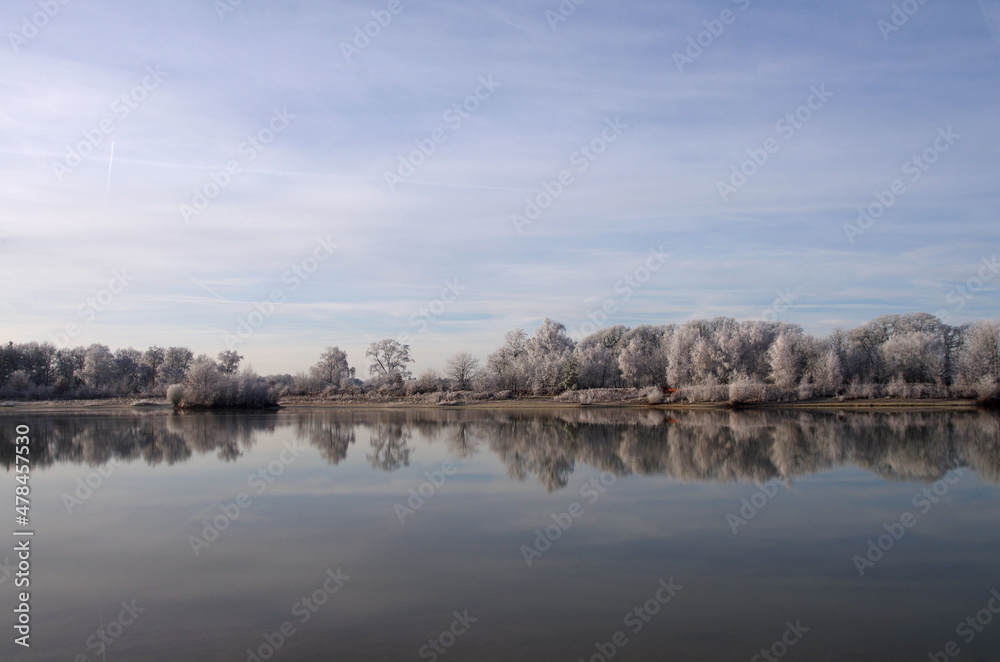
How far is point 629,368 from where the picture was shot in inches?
2175

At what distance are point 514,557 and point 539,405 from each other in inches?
1516

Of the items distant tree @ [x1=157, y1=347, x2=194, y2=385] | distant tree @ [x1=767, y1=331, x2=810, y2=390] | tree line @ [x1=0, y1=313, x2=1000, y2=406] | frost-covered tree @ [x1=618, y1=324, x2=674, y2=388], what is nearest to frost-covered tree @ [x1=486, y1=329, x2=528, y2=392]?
tree line @ [x1=0, y1=313, x2=1000, y2=406]

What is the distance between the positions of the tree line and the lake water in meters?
25.8

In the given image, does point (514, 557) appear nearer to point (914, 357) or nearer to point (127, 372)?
point (914, 357)

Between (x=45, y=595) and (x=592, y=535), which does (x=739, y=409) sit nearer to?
(x=592, y=535)

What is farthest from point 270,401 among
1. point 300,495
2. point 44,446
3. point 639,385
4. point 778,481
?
point 778,481

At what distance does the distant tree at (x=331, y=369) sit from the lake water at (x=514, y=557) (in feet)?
154

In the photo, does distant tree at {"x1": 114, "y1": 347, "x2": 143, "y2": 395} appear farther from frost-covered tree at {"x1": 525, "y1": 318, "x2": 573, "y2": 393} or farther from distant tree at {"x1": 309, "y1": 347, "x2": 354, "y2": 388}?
frost-covered tree at {"x1": 525, "y1": 318, "x2": 573, "y2": 393}

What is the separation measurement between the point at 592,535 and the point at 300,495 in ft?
19.3

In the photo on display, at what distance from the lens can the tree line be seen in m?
42.9

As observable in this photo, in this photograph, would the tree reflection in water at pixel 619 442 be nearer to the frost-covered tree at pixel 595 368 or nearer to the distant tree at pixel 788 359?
the distant tree at pixel 788 359

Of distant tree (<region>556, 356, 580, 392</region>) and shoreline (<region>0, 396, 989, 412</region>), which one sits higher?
distant tree (<region>556, 356, 580, 392</region>)

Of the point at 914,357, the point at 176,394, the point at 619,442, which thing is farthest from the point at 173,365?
the point at 914,357

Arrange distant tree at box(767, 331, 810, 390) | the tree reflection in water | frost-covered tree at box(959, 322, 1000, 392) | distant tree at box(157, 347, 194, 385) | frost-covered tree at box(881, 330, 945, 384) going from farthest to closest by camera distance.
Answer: distant tree at box(157, 347, 194, 385) < distant tree at box(767, 331, 810, 390) < frost-covered tree at box(881, 330, 945, 384) < frost-covered tree at box(959, 322, 1000, 392) < the tree reflection in water
